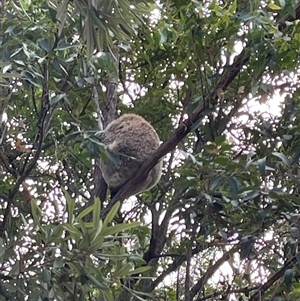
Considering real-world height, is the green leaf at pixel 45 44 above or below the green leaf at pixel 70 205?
above

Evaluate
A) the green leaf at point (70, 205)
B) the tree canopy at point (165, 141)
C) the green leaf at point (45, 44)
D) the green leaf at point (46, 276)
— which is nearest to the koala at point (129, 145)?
the tree canopy at point (165, 141)

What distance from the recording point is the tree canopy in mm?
2568

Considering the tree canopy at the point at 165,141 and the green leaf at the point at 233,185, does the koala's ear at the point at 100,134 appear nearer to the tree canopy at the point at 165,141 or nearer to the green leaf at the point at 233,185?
the tree canopy at the point at 165,141

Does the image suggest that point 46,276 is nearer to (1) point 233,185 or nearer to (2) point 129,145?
(1) point 233,185

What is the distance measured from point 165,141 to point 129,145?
128 cm

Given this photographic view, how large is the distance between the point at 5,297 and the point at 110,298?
65cm

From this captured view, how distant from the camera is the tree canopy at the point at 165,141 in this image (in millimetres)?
2568

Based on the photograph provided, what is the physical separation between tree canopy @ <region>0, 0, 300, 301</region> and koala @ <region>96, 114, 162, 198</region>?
0.72ft

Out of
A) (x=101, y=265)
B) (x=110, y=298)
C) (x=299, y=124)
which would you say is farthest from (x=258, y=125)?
(x=110, y=298)

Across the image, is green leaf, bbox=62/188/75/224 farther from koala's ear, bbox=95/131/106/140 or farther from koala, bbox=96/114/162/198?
koala, bbox=96/114/162/198

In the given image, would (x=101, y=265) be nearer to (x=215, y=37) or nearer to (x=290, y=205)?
(x=290, y=205)

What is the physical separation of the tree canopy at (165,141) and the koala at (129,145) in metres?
0.22

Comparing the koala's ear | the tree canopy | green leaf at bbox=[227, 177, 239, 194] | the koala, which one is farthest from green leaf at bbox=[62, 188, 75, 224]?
the koala

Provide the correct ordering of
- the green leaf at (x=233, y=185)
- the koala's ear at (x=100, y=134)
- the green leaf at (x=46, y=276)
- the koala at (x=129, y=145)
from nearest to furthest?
the green leaf at (x=46, y=276)
the green leaf at (x=233, y=185)
the koala's ear at (x=100, y=134)
the koala at (x=129, y=145)
